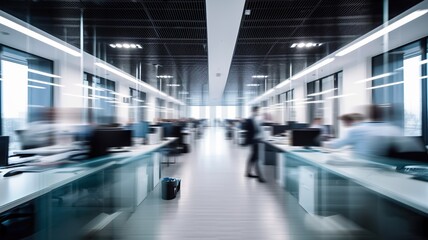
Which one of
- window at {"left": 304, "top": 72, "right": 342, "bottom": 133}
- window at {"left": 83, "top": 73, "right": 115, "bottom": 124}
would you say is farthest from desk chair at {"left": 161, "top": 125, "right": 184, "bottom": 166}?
window at {"left": 304, "top": 72, "right": 342, "bottom": 133}

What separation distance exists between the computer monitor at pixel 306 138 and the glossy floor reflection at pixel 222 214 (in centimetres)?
93

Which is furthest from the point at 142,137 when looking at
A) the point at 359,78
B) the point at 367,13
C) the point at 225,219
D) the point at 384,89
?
the point at 359,78

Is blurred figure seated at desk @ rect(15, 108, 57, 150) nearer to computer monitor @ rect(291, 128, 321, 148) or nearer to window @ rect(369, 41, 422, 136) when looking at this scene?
computer monitor @ rect(291, 128, 321, 148)

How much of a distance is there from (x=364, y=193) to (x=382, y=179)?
40cm

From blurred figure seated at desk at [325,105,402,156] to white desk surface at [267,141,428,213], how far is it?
0.15 metres

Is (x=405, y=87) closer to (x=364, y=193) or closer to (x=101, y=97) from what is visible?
(x=364, y=193)

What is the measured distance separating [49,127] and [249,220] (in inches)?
125

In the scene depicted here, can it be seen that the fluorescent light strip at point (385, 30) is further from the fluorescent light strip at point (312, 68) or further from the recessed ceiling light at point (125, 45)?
the recessed ceiling light at point (125, 45)

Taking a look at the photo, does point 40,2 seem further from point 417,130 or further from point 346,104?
point 346,104

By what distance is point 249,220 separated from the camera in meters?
2.69

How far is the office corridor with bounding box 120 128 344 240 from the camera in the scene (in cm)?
240

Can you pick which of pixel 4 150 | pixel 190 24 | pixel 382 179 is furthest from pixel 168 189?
pixel 190 24

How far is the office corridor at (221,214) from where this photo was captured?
240cm

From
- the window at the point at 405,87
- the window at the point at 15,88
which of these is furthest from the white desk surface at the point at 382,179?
the window at the point at 15,88
